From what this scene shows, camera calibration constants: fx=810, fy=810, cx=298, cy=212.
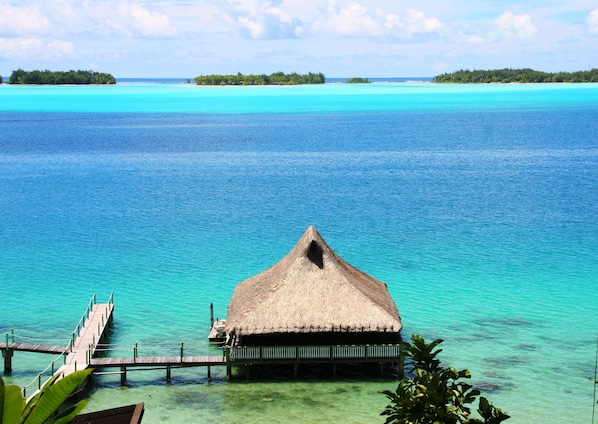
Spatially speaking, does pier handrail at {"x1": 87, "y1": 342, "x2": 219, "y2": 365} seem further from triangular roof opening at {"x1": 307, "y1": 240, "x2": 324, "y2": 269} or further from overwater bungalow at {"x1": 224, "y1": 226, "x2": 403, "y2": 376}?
triangular roof opening at {"x1": 307, "y1": 240, "x2": 324, "y2": 269}

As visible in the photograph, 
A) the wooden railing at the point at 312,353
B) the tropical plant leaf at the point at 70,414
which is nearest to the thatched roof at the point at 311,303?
the wooden railing at the point at 312,353

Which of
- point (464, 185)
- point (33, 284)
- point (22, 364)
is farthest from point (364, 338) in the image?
point (464, 185)

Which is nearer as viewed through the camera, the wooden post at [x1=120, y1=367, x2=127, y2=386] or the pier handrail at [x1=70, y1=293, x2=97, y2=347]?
the wooden post at [x1=120, y1=367, x2=127, y2=386]

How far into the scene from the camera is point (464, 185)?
2248 inches

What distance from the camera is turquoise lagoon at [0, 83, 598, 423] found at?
22938 millimetres

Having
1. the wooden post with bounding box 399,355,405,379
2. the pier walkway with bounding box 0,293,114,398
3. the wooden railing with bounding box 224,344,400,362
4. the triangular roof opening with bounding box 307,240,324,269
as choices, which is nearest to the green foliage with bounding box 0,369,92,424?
the pier walkway with bounding box 0,293,114,398

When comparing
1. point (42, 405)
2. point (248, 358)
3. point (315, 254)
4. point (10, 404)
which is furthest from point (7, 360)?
point (10, 404)

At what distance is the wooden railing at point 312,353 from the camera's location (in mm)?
22875

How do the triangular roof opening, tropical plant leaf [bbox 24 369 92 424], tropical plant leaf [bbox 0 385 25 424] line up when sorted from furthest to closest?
the triangular roof opening
tropical plant leaf [bbox 24 369 92 424]
tropical plant leaf [bbox 0 385 25 424]

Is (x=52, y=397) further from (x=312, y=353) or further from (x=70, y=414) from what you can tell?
(x=312, y=353)

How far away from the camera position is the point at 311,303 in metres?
23.1

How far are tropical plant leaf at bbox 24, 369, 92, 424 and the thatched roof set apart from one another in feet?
40.5

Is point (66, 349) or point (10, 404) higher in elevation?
point (10, 404)

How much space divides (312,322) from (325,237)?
18.2 meters
